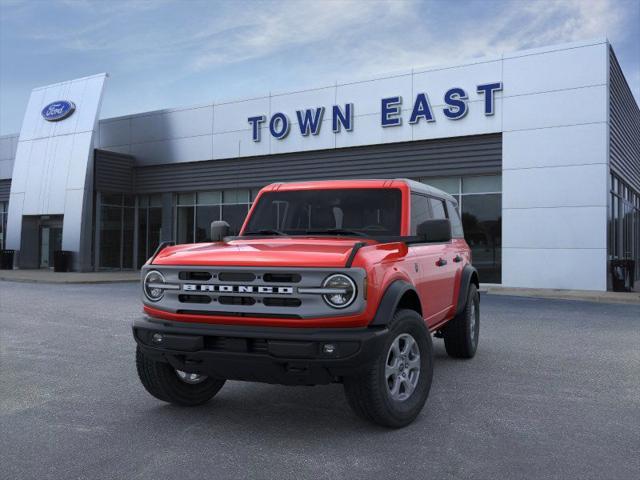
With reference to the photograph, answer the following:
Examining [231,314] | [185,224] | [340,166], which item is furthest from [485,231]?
[231,314]

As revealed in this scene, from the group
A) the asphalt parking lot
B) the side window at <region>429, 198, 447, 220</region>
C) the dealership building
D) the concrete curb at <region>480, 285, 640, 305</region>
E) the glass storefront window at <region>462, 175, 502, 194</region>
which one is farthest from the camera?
the glass storefront window at <region>462, 175, 502, 194</region>

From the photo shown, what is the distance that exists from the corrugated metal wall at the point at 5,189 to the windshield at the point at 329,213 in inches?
1223

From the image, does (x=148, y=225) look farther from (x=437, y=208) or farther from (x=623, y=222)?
(x=437, y=208)

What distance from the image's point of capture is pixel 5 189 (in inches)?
1283

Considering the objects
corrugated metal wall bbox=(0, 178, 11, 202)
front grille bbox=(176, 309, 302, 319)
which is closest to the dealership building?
corrugated metal wall bbox=(0, 178, 11, 202)

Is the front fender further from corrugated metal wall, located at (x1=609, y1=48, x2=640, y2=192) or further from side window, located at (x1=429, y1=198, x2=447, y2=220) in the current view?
corrugated metal wall, located at (x1=609, y1=48, x2=640, y2=192)

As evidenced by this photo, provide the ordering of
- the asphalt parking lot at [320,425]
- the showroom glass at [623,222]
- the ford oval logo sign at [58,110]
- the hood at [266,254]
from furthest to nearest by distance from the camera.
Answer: the ford oval logo sign at [58,110] → the showroom glass at [623,222] → the hood at [266,254] → the asphalt parking lot at [320,425]

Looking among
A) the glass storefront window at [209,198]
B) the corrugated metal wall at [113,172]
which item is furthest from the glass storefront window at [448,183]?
the corrugated metal wall at [113,172]

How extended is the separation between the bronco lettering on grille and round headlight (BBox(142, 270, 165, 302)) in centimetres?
26

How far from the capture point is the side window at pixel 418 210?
18.3 ft

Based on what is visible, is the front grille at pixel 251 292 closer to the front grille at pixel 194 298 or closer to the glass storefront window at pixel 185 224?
the front grille at pixel 194 298

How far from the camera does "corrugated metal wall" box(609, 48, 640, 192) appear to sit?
697 inches

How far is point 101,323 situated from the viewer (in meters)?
10.1

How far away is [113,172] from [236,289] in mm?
23581
